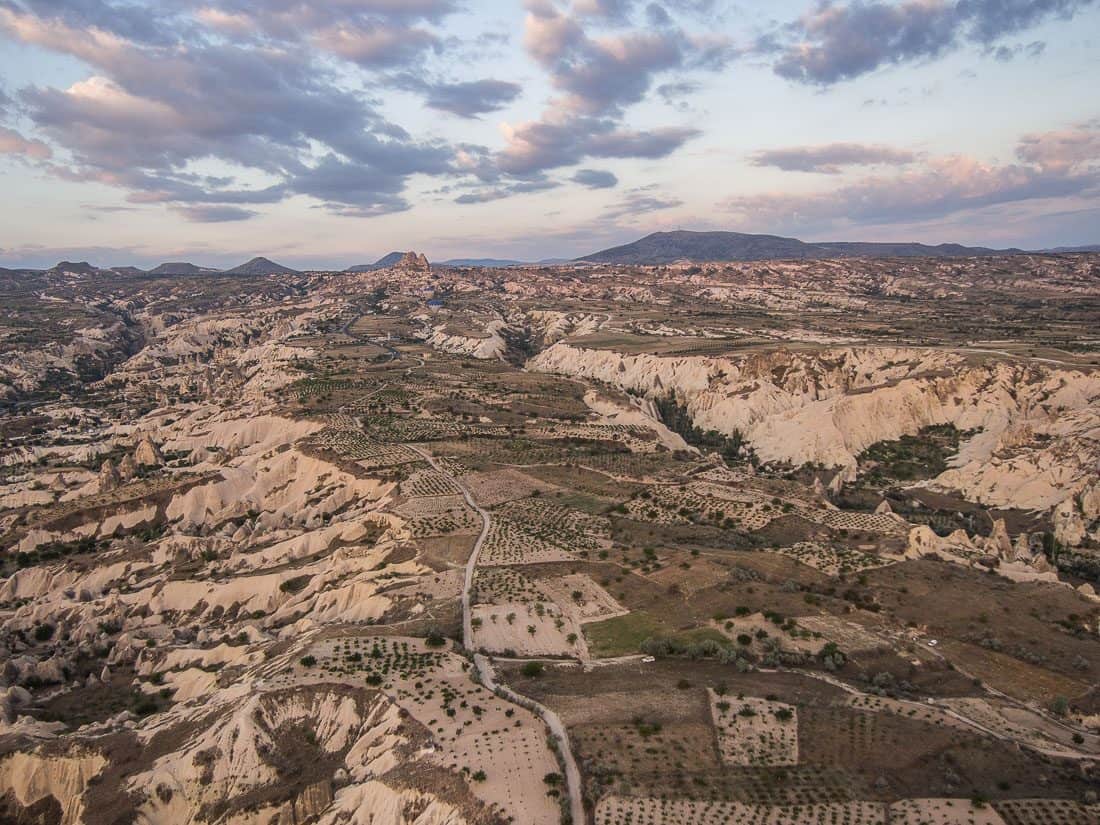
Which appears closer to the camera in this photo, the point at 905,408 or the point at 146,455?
the point at 146,455

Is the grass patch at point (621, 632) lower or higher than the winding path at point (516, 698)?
lower

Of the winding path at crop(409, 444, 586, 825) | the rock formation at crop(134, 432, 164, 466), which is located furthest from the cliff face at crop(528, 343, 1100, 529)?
the rock formation at crop(134, 432, 164, 466)

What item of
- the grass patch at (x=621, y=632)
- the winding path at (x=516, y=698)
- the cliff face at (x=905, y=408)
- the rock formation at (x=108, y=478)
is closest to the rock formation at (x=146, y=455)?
the rock formation at (x=108, y=478)

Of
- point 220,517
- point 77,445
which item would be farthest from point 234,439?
point 77,445

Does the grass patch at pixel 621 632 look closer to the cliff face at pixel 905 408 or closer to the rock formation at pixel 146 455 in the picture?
the cliff face at pixel 905 408

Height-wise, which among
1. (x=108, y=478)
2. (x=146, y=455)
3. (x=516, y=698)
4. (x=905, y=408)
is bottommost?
(x=108, y=478)

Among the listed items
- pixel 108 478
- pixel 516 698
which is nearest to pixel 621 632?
pixel 516 698

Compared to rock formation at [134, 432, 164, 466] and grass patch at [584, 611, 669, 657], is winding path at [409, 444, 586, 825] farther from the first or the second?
rock formation at [134, 432, 164, 466]

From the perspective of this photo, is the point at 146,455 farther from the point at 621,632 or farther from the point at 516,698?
the point at 516,698
